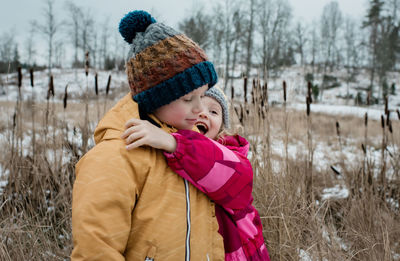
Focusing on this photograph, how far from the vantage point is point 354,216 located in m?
2.13

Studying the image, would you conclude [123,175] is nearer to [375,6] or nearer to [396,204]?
[396,204]

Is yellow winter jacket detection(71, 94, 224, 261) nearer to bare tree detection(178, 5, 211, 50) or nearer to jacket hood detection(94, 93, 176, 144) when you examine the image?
jacket hood detection(94, 93, 176, 144)

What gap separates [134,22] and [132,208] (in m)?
0.65

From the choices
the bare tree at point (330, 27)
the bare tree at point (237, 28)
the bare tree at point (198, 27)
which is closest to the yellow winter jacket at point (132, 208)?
the bare tree at point (198, 27)

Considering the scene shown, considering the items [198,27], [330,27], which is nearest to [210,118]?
[198,27]

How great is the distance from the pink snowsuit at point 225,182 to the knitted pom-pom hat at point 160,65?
6.0 inches

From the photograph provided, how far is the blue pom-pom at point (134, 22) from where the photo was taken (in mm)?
971

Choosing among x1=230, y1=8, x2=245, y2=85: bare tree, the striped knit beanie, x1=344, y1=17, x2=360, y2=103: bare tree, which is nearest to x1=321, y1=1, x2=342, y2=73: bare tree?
x1=344, y1=17, x2=360, y2=103: bare tree

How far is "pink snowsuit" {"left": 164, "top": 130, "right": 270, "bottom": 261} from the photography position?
2.86 ft

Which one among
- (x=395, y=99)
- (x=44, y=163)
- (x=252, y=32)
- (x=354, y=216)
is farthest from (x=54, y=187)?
(x=395, y=99)

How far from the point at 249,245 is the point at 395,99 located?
1174 inches

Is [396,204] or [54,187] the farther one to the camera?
[396,204]

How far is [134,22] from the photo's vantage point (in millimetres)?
972

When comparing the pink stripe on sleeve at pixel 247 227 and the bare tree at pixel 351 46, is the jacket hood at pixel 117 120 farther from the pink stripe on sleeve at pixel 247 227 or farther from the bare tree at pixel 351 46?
the bare tree at pixel 351 46
